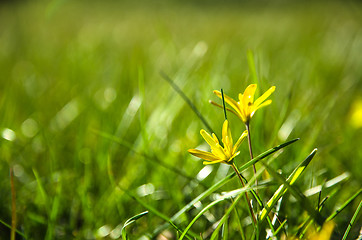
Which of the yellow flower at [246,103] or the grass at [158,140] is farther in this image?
the grass at [158,140]

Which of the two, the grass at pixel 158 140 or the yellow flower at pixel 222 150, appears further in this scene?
the grass at pixel 158 140

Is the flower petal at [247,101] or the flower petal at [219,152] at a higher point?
the flower petal at [247,101]

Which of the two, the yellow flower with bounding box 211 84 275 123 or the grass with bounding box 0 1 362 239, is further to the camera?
the grass with bounding box 0 1 362 239

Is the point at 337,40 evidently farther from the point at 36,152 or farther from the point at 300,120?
the point at 36,152

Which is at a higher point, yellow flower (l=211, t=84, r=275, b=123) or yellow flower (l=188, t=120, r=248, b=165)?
yellow flower (l=211, t=84, r=275, b=123)

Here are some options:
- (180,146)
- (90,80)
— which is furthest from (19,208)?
(90,80)

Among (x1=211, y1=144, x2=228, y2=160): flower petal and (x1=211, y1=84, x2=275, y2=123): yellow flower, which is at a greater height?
(x1=211, y1=84, x2=275, y2=123): yellow flower

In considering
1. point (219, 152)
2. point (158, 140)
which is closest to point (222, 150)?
point (219, 152)

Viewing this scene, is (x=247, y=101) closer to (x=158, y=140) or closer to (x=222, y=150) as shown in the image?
(x=222, y=150)
